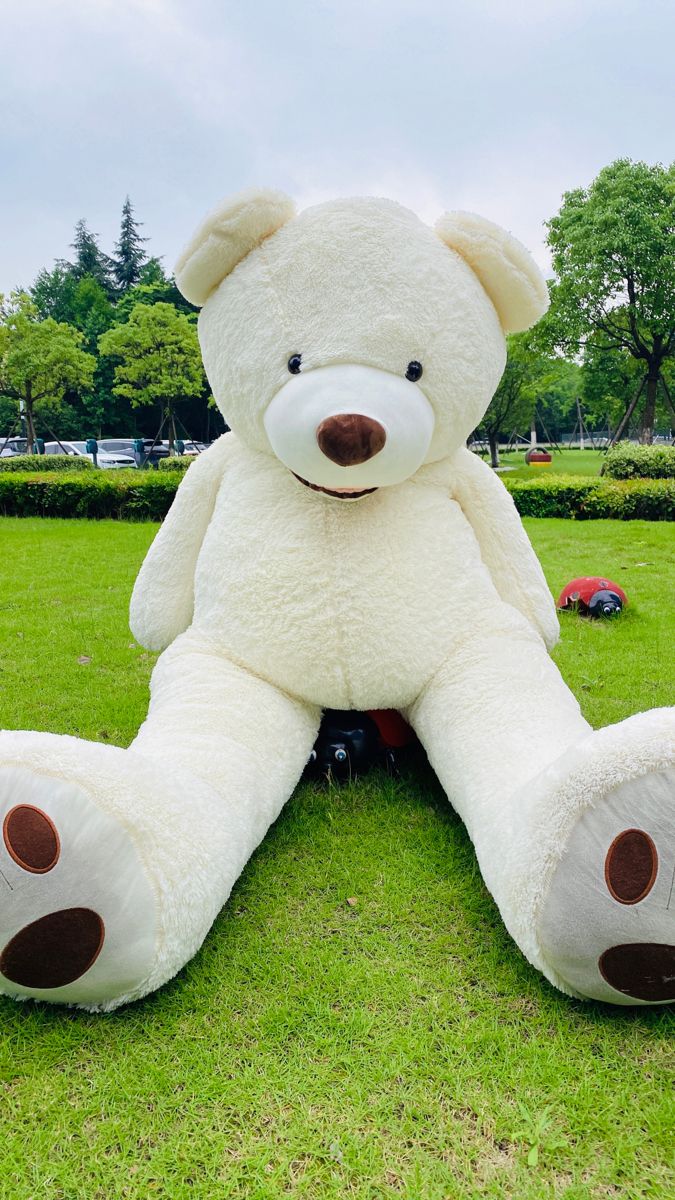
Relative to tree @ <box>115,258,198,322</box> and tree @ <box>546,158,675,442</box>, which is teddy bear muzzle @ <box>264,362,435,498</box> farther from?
tree @ <box>115,258,198,322</box>

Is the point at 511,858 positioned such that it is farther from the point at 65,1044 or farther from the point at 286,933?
the point at 65,1044

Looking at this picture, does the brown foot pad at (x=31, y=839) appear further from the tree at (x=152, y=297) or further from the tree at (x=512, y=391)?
the tree at (x=152, y=297)

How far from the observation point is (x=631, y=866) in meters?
1.45

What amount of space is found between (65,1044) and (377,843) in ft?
3.39

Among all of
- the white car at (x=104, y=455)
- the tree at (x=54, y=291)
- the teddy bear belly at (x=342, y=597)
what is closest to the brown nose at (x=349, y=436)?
the teddy bear belly at (x=342, y=597)

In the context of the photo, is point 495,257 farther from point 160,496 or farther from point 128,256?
point 128,256

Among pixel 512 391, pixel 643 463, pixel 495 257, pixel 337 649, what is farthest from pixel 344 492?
pixel 512 391

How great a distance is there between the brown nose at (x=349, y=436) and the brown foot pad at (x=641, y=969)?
4.14ft

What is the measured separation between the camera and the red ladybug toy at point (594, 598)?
17.5ft

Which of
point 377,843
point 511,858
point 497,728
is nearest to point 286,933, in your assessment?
point 377,843

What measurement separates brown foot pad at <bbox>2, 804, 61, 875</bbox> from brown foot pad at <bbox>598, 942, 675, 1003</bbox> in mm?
1078

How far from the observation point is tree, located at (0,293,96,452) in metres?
23.5

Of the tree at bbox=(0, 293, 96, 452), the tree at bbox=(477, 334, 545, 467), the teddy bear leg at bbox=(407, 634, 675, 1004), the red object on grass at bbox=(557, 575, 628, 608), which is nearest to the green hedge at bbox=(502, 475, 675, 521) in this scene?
the red object on grass at bbox=(557, 575, 628, 608)

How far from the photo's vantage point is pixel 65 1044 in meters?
1.58
